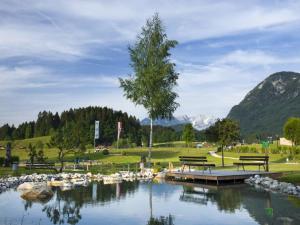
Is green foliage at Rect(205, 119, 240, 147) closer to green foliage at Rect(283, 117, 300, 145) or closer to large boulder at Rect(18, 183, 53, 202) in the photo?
large boulder at Rect(18, 183, 53, 202)

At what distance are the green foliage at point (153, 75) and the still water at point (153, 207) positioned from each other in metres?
19.5

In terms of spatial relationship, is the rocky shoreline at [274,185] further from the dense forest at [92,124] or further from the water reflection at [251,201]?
the dense forest at [92,124]

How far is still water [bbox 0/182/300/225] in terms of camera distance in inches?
678

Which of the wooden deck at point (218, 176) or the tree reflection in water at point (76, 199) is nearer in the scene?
the tree reflection in water at point (76, 199)

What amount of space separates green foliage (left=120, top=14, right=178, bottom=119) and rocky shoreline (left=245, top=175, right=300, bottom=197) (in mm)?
16892

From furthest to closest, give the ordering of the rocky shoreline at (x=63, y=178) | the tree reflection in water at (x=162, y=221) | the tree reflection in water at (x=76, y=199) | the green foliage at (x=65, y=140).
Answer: the green foliage at (x=65, y=140) < the rocky shoreline at (x=63, y=178) < the tree reflection in water at (x=76, y=199) < the tree reflection in water at (x=162, y=221)

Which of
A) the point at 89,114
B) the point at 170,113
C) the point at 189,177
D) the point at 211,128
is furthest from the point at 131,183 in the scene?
the point at 89,114

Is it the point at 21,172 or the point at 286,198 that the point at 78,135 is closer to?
the point at 21,172

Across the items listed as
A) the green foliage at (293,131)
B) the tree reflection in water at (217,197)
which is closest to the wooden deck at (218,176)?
the tree reflection in water at (217,197)

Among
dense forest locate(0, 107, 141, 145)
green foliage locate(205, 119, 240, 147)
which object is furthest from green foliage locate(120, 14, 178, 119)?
dense forest locate(0, 107, 141, 145)

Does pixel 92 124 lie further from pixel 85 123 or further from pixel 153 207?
pixel 153 207

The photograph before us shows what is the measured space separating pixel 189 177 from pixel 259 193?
997 cm

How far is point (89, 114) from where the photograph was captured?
16250cm

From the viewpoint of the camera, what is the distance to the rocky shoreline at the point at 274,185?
25.3 meters
